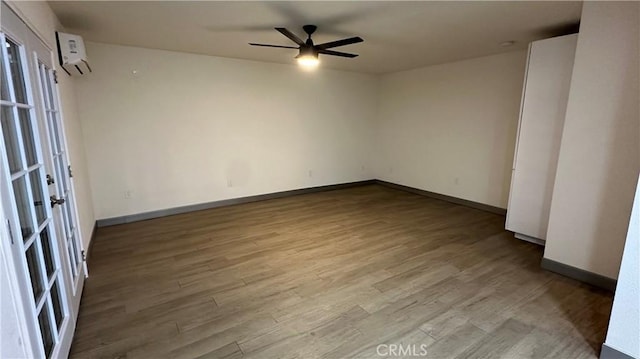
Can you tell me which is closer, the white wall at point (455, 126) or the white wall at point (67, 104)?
the white wall at point (67, 104)

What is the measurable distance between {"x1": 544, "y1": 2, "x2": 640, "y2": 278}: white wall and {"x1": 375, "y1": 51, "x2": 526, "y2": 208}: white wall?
6.63 feet

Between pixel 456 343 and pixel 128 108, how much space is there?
4.72 m

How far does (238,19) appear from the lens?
10.3 ft

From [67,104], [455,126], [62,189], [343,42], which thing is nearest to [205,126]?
[67,104]

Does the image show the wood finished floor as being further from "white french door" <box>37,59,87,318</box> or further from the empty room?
"white french door" <box>37,59,87,318</box>

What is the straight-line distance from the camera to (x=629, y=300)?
1.86 m

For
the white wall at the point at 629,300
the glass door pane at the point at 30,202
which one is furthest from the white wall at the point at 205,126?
the white wall at the point at 629,300

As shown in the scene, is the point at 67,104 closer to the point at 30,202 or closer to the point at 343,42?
the point at 30,202

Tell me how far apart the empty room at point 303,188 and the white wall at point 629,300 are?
0.01 m

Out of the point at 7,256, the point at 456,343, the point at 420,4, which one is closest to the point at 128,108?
the point at 7,256

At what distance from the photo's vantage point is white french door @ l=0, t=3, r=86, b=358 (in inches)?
56.4

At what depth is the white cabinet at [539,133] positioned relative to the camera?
3.31m

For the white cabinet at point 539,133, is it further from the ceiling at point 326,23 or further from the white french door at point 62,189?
the white french door at point 62,189

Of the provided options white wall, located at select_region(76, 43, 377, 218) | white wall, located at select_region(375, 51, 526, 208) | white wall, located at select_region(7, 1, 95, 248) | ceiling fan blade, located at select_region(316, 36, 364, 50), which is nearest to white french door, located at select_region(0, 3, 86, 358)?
white wall, located at select_region(7, 1, 95, 248)
